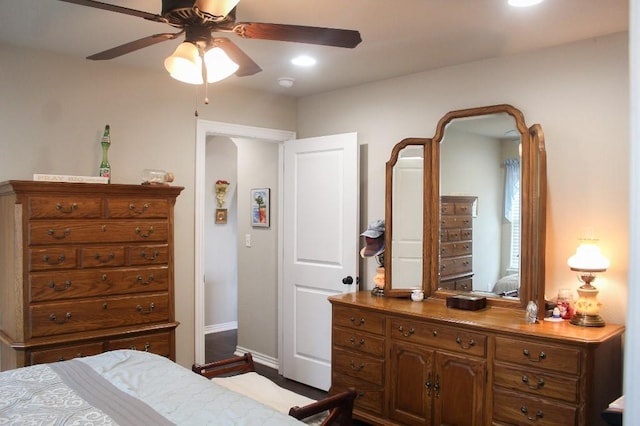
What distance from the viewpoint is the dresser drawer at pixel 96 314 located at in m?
2.71

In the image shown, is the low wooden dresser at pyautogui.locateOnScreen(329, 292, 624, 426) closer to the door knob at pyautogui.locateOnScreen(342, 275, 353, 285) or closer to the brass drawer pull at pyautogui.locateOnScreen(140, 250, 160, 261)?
the door knob at pyautogui.locateOnScreen(342, 275, 353, 285)

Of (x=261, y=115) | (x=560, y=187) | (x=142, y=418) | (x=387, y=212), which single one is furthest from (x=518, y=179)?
(x=142, y=418)

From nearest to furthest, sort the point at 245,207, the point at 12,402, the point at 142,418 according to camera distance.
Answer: the point at 142,418 < the point at 12,402 < the point at 245,207

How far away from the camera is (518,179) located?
300 centimetres

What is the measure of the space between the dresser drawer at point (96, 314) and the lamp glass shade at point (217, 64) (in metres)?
1.62

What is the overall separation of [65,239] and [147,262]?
1.66 ft

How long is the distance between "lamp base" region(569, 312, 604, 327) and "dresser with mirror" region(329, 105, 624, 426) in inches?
2.1

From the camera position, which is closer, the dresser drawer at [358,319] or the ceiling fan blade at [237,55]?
the ceiling fan blade at [237,55]

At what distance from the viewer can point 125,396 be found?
5.45 feet

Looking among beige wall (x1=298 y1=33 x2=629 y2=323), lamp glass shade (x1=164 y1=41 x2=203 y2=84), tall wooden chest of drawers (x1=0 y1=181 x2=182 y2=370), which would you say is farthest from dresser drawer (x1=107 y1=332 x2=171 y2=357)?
beige wall (x1=298 y1=33 x2=629 y2=323)

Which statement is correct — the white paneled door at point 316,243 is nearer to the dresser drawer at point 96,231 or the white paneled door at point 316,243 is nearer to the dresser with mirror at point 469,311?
the dresser with mirror at point 469,311

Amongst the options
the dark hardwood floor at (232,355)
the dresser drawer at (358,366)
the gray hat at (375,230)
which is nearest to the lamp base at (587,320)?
the dresser drawer at (358,366)

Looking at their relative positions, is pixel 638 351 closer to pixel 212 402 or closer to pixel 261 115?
pixel 212 402

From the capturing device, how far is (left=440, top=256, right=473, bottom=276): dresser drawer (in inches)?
128
